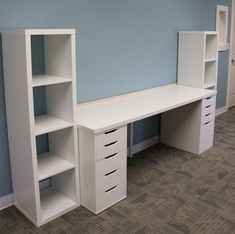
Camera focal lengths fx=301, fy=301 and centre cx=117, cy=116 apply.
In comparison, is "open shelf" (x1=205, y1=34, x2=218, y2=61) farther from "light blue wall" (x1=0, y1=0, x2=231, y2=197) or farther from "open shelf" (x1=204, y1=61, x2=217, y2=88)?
"light blue wall" (x1=0, y1=0, x2=231, y2=197)

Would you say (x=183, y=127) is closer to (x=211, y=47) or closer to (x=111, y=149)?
(x=211, y=47)

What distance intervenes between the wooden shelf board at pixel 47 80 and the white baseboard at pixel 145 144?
158cm

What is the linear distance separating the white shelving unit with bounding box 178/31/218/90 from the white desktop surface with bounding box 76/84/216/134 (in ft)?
0.49

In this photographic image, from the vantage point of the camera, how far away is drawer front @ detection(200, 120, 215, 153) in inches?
138

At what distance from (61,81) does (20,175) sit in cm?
80

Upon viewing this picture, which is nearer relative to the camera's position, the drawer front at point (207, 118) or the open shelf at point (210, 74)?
the drawer front at point (207, 118)

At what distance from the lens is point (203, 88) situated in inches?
150

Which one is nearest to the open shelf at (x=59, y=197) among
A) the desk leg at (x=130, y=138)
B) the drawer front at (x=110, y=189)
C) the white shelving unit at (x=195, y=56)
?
the drawer front at (x=110, y=189)

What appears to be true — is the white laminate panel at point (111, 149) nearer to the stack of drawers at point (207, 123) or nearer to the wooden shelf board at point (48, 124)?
the wooden shelf board at point (48, 124)

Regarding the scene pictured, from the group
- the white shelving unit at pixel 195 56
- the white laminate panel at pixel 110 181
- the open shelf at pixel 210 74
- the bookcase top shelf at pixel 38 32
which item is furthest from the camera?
the open shelf at pixel 210 74

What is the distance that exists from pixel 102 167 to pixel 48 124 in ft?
1.73

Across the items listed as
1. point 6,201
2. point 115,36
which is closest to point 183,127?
point 115,36

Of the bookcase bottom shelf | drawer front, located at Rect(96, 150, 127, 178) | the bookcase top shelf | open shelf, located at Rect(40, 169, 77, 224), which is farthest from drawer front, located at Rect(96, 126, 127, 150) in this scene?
the bookcase top shelf

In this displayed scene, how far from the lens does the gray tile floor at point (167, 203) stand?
2.23 metres
